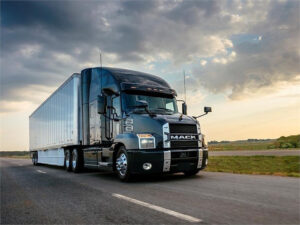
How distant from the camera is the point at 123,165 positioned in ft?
28.5

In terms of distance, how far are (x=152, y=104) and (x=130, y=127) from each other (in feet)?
3.89

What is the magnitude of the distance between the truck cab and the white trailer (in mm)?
2242

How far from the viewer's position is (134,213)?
4418 millimetres

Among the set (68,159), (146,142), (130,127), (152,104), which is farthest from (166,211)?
(68,159)

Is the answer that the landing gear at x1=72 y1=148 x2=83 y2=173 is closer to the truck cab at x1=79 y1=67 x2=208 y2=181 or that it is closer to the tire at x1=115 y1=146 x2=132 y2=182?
the truck cab at x1=79 y1=67 x2=208 y2=181

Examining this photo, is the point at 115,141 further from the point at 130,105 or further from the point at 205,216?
the point at 205,216

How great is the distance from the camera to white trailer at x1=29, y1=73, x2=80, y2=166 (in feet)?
44.0

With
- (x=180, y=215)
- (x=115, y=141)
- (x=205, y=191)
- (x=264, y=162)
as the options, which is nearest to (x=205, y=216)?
(x=180, y=215)

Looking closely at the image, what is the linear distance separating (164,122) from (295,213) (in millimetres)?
4466

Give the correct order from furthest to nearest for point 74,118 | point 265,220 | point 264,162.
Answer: point 264,162, point 74,118, point 265,220

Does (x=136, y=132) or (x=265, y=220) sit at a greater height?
(x=136, y=132)

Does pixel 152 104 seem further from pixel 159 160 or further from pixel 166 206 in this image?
pixel 166 206

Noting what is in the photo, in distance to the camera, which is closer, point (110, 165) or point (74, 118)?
point (110, 165)

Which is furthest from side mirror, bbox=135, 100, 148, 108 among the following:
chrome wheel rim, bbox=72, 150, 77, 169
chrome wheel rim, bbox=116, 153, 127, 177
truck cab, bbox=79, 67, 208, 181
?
chrome wheel rim, bbox=72, 150, 77, 169
